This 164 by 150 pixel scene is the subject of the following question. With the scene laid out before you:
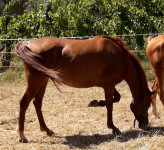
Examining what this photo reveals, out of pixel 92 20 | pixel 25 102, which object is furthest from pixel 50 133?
pixel 92 20

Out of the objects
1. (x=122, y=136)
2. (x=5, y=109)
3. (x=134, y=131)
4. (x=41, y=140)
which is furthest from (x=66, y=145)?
(x=5, y=109)

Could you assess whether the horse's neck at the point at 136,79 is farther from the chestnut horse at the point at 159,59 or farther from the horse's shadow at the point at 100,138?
the chestnut horse at the point at 159,59

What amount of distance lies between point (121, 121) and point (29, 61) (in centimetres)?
203

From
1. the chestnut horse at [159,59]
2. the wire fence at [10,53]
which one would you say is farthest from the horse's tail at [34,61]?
the wire fence at [10,53]

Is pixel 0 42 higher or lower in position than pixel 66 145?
higher

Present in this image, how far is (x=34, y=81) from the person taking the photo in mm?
4543

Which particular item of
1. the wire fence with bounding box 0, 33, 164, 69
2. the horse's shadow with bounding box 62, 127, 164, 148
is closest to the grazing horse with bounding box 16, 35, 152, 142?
the horse's shadow with bounding box 62, 127, 164, 148

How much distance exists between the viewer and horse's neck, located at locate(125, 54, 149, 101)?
16.0ft

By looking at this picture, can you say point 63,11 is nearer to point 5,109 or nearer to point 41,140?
point 5,109

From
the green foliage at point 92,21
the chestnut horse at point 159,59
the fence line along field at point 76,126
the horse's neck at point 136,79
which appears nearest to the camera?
the fence line along field at point 76,126

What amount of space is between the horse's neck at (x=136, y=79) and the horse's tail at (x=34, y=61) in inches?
46.5

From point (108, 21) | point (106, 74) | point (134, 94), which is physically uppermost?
point (108, 21)

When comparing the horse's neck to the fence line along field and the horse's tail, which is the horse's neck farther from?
the horse's tail

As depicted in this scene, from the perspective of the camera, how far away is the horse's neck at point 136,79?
488cm
